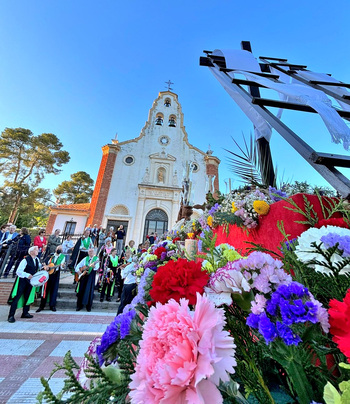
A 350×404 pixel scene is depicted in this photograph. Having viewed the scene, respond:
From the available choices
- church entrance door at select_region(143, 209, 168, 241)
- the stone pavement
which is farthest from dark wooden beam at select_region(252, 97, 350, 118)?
church entrance door at select_region(143, 209, 168, 241)

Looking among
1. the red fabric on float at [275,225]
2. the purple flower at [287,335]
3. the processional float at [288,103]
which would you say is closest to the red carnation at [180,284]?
the purple flower at [287,335]

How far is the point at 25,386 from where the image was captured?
2.40 m

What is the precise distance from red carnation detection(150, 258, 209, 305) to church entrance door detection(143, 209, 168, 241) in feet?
55.2

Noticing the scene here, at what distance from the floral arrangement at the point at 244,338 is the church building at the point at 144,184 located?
15.5 m

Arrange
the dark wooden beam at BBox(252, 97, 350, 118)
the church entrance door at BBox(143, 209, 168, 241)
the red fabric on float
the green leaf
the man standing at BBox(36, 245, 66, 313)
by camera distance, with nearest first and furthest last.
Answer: the green leaf
the red fabric on float
the dark wooden beam at BBox(252, 97, 350, 118)
the man standing at BBox(36, 245, 66, 313)
the church entrance door at BBox(143, 209, 168, 241)

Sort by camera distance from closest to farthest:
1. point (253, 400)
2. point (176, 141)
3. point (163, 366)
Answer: point (163, 366)
point (253, 400)
point (176, 141)

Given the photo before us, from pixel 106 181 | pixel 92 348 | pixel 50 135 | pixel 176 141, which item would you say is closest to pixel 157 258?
pixel 92 348

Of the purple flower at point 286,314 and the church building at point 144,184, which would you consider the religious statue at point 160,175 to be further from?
the purple flower at point 286,314

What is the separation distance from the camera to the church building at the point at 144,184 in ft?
57.3

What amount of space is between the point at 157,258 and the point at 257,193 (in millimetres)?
1675

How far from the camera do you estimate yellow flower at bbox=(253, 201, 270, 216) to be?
2.04 metres

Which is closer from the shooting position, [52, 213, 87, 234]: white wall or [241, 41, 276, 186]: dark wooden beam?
[241, 41, 276, 186]: dark wooden beam

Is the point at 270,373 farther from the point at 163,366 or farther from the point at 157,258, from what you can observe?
the point at 157,258

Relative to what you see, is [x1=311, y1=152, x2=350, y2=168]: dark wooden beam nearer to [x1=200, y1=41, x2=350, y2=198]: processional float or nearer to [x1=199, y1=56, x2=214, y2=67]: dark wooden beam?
[x1=200, y1=41, x2=350, y2=198]: processional float
